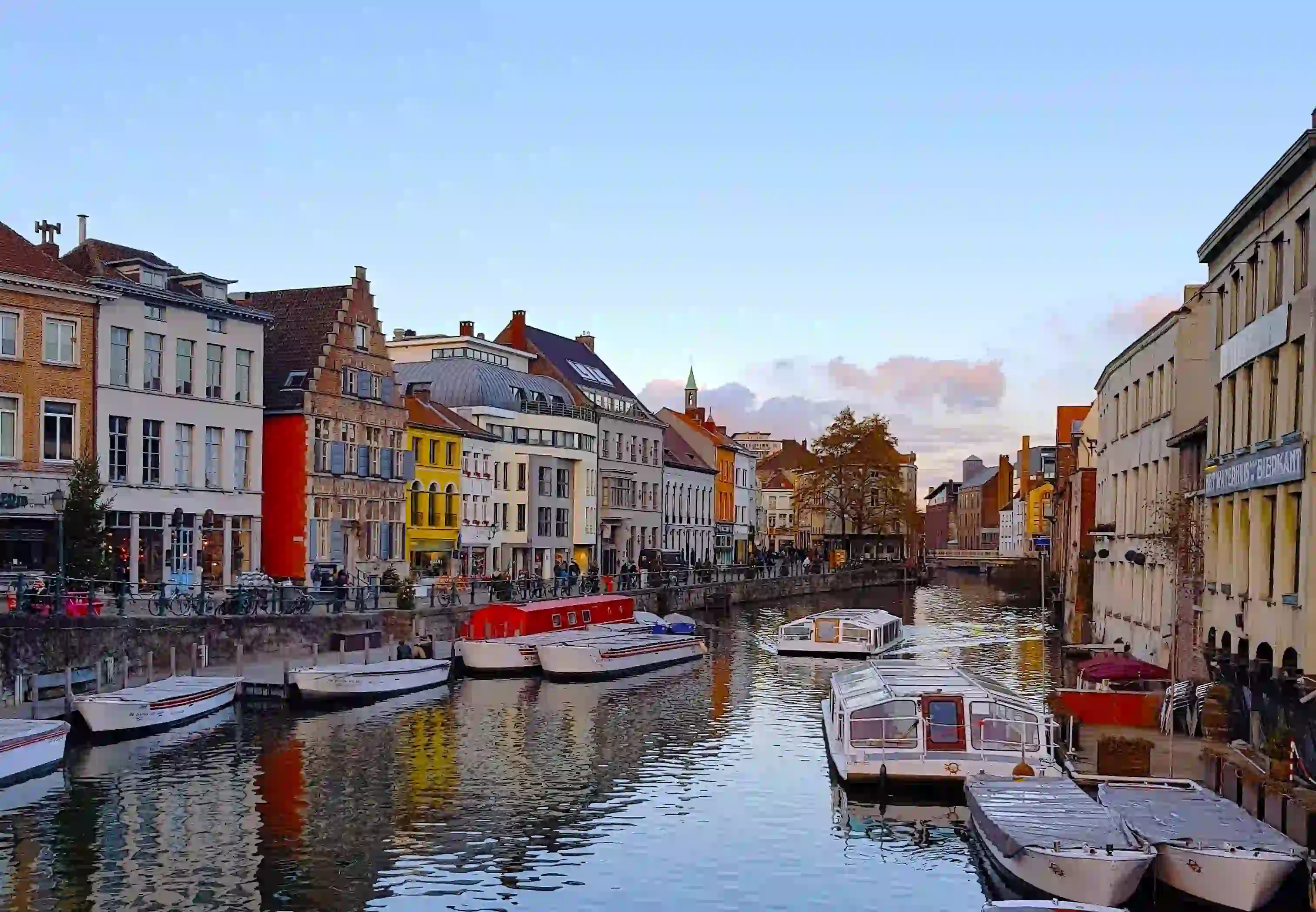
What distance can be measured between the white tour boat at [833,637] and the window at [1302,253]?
103 feet

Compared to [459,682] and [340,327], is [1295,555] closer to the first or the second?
[459,682]

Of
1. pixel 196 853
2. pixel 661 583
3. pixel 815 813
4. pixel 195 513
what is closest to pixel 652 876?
pixel 815 813

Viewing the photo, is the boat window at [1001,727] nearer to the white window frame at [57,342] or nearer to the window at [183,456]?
the white window frame at [57,342]

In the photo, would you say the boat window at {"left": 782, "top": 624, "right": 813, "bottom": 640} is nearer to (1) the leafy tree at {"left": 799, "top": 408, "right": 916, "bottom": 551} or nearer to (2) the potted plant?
(2) the potted plant

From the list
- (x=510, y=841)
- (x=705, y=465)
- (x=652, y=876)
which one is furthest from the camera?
(x=705, y=465)

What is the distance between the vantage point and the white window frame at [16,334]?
43219mm

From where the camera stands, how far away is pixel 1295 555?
23.9 metres

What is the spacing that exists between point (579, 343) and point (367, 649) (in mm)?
55742

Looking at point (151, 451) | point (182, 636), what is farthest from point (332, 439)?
point (182, 636)

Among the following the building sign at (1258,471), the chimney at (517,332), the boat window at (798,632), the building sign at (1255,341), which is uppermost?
the chimney at (517,332)

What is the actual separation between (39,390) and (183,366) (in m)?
6.60

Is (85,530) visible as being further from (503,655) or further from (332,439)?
(332,439)

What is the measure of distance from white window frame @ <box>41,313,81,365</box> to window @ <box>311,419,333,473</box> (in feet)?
37.8

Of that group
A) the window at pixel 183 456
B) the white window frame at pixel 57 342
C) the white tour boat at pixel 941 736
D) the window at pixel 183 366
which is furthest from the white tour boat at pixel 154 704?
the window at pixel 183 366
